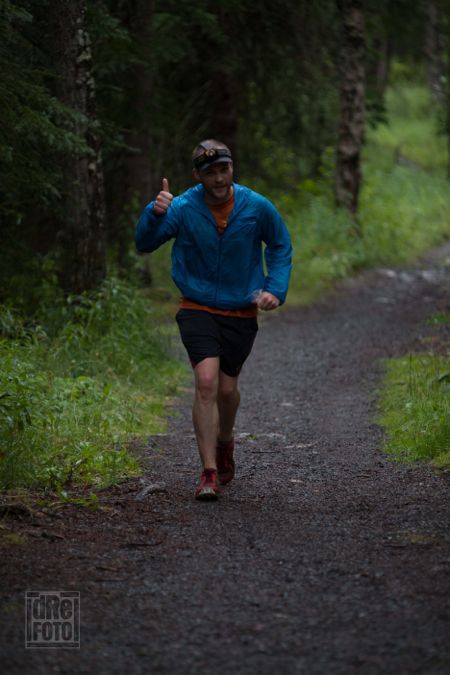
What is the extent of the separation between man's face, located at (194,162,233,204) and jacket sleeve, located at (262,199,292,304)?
1.04 ft

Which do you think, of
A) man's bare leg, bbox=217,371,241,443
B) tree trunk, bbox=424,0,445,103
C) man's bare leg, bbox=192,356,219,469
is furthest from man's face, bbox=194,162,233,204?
tree trunk, bbox=424,0,445,103

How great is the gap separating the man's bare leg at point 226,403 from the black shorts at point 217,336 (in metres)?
0.06

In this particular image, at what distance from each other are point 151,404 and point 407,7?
1926cm

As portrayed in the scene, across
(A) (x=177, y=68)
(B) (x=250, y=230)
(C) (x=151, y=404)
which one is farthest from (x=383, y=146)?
(B) (x=250, y=230)

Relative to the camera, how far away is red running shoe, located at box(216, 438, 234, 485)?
283 inches

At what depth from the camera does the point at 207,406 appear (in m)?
6.69

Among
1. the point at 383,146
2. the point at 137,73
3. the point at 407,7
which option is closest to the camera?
the point at 137,73

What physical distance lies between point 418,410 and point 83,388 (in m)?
2.81

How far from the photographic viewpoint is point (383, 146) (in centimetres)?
4103

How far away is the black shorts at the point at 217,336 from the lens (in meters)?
6.68

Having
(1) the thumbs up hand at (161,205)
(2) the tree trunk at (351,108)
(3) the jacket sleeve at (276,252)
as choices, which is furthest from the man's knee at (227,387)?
(2) the tree trunk at (351,108)

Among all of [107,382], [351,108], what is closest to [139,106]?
[107,382]

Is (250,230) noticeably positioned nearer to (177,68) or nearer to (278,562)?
(278,562)

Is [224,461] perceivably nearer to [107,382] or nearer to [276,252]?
[276,252]
